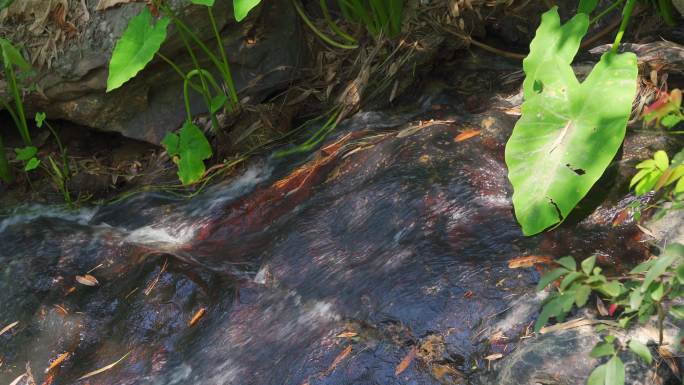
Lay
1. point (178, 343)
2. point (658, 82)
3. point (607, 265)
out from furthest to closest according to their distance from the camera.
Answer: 1. point (658, 82)
2. point (178, 343)
3. point (607, 265)

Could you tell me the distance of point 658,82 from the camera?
8.25 feet

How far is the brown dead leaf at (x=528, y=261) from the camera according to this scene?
6.50 feet

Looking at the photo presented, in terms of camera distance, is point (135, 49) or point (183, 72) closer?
point (135, 49)

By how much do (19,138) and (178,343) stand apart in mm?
2166

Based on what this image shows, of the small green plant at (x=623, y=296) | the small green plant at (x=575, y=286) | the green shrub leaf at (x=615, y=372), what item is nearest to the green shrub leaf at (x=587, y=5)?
the small green plant at (x=623, y=296)

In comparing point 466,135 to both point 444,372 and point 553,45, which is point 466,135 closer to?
point 553,45

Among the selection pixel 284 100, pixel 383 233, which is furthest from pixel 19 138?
pixel 383 233

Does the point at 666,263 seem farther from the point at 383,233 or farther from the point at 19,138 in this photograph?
the point at 19,138

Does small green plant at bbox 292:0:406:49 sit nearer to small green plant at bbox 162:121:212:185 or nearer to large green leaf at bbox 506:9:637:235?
small green plant at bbox 162:121:212:185

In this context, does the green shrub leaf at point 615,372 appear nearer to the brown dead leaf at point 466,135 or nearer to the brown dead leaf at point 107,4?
the brown dead leaf at point 466,135

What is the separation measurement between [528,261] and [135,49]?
1.75 meters

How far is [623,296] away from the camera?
1635 millimetres

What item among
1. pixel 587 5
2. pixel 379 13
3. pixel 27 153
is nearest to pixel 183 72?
pixel 27 153

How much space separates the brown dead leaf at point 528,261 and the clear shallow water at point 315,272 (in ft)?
0.09
